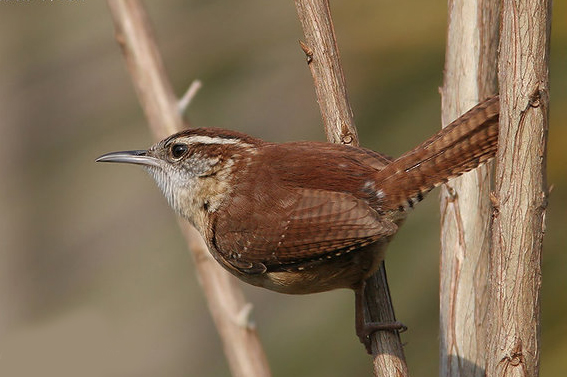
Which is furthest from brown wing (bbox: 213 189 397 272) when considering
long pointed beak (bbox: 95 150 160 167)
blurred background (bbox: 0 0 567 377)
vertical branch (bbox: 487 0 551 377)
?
blurred background (bbox: 0 0 567 377)

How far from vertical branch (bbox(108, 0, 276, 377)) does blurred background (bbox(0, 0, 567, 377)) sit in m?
1.00

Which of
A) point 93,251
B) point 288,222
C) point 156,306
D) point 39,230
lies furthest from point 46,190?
point 288,222

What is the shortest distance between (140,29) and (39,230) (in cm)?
650

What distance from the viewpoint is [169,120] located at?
3492 millimetres

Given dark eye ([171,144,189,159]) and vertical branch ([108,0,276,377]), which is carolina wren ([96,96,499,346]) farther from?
vertical branch ([108,0,276,377])

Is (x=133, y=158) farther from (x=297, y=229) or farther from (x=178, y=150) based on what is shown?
(x=297, y=229)

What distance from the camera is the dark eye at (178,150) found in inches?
133

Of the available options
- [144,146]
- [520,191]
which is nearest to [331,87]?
[520,191]

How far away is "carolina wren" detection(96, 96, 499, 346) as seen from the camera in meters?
2.82

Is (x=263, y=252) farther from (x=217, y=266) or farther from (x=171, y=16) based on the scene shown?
(x=171, y=16)

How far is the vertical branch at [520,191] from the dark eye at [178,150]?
164 cm

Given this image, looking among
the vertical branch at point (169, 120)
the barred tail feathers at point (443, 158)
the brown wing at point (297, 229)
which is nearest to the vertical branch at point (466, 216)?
the barred tail feathers at point (443, 158)

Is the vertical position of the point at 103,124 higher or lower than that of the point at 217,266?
higher

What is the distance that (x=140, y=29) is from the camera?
11.2ft
